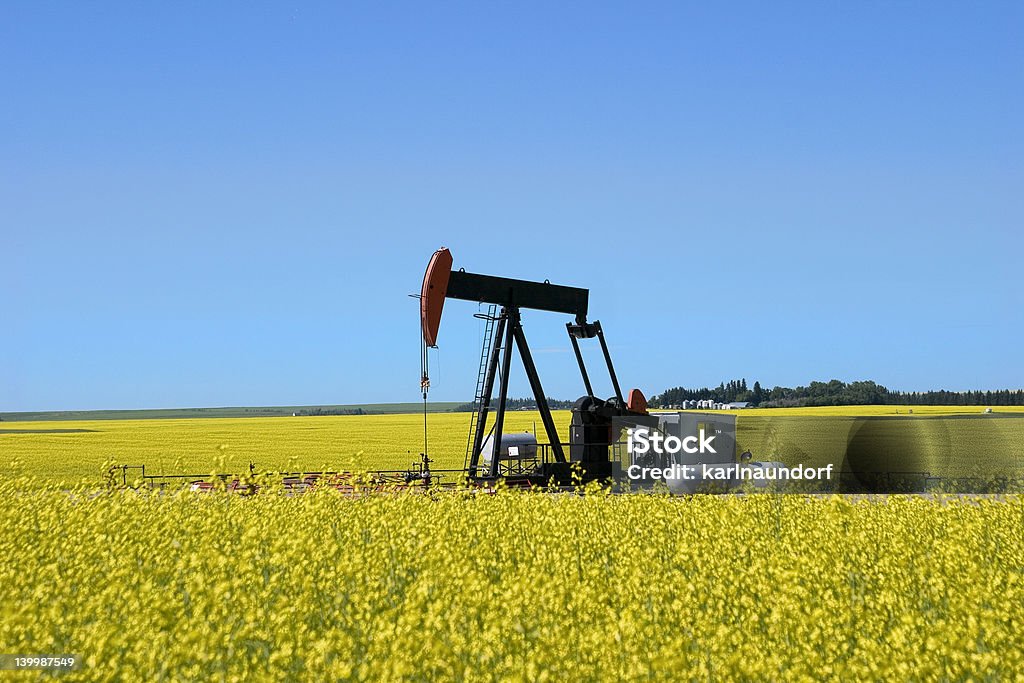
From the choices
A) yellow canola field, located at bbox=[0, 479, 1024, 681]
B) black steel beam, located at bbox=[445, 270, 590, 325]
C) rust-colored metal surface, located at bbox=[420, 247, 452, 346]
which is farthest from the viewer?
black steel beam, located at bbox=[445, 270, 590, 325]

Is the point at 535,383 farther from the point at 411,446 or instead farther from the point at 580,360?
the point at 411,446

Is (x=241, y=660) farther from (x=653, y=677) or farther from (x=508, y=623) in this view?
(x=653, y=677)

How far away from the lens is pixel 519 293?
23281 millimetres

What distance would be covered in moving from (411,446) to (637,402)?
111 feet

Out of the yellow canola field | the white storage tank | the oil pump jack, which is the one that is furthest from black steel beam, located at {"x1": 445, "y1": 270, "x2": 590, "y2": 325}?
the yellow canola field

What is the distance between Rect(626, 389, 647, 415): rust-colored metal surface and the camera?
80.4ft

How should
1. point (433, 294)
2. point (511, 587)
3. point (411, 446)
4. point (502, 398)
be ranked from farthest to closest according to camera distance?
point (411, 446) → point (502, 398) → point (433, 294) → point (511, 587)

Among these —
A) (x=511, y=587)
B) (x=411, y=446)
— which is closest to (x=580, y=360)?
(x=511, y=587)

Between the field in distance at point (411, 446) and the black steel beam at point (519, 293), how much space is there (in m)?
5.62

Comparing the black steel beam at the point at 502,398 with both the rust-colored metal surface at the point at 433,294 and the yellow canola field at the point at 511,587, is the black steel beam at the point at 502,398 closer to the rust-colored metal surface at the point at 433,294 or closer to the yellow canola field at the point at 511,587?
the rust-colored metal surface at the point at 433,294

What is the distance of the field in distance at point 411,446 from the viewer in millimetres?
22469

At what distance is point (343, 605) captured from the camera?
9.26 meters

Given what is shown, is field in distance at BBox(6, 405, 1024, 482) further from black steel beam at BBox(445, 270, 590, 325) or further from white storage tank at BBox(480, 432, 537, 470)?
black steel beam at BBox(445, 270, 590, 325)

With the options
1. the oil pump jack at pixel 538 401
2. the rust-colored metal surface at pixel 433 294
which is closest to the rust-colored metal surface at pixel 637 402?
the oil pump jack at pixel 538 401
